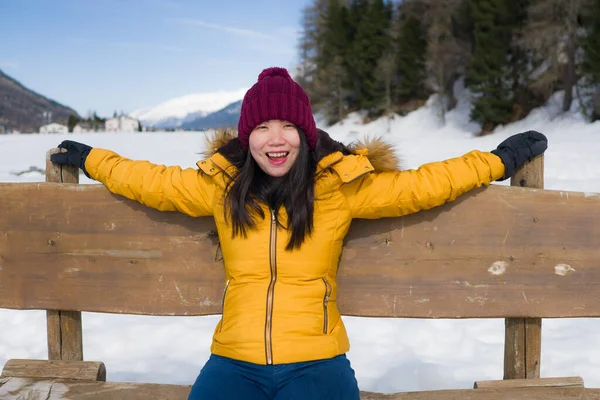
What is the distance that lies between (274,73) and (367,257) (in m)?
0.90

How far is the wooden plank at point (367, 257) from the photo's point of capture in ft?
8.13

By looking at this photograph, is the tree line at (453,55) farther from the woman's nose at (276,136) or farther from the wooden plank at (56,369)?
the wooden plank at (56,369)

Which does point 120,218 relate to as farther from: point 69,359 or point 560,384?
point 560,384

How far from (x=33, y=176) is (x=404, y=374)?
33.6 ft

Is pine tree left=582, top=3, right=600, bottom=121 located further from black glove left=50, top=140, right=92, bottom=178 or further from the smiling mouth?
black glove left=50, top=140, right=92, bottom=178

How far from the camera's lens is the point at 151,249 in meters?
2.62

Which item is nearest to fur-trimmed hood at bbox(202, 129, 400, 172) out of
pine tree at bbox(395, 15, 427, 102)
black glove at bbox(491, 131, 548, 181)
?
black glove at bbox(491, 131, 548, 181)

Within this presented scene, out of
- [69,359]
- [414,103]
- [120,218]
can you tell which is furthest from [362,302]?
[414,103]

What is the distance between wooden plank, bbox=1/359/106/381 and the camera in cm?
258

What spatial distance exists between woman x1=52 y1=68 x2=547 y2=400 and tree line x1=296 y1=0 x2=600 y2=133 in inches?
869

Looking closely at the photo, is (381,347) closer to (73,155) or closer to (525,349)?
(525,349)

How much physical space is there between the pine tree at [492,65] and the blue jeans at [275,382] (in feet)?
89.1

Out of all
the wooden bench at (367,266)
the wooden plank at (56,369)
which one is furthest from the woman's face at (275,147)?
the wooden plank at (56,369)

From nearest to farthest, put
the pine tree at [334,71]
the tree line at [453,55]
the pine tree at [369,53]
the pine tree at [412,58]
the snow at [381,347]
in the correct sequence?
the snow at [381,347] < the tree line at [453,55] < the pine tree at [412,58] < the pine tree at [369,53] < the pine tree at [334,71]
